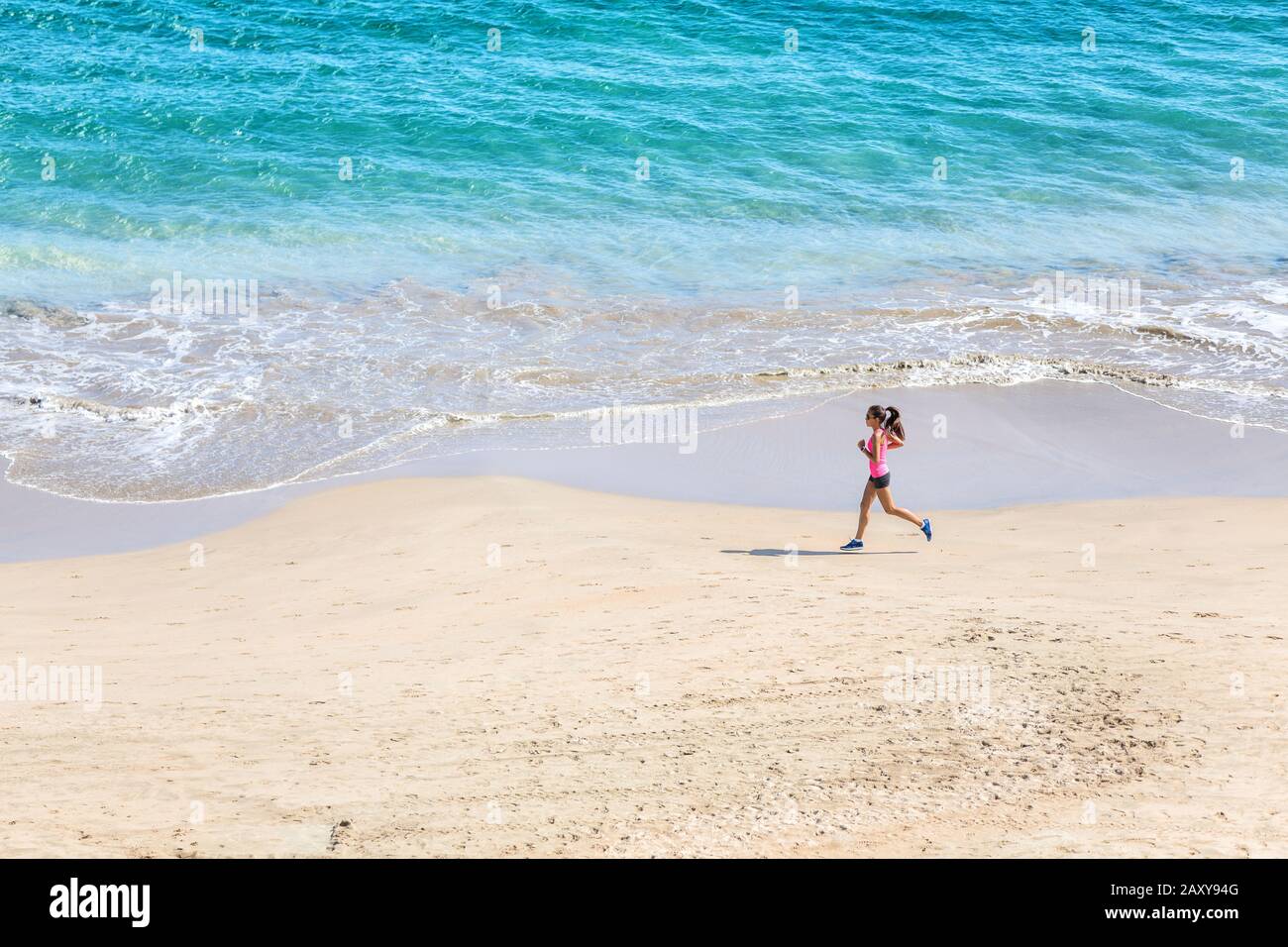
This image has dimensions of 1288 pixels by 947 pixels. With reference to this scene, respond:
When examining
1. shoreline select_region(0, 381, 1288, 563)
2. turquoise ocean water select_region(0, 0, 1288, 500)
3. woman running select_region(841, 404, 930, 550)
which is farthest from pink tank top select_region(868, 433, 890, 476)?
turquoise ocean water select_region(0, 0, 1288, 500)

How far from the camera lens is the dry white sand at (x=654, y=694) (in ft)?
17.7

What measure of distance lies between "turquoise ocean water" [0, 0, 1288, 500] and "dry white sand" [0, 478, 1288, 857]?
10.2ft

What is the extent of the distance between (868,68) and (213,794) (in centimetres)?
2417

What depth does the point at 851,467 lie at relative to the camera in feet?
39.1

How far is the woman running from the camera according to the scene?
32.3ft

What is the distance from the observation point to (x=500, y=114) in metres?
23.1

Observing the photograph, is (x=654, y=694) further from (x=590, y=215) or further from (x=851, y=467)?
(x=590, y=215)

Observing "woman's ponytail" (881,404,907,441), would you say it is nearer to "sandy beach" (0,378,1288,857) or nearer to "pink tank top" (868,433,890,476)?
"pink tank top" (868,433,890,476)

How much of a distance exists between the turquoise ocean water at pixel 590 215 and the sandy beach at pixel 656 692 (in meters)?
3.20

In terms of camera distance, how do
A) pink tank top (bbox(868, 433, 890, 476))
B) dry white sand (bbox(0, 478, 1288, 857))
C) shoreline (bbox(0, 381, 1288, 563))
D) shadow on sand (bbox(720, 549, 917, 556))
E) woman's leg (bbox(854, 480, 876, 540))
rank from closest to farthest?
1. dry white sand (bbox(0, 478, 1288, 857))
2. shadow on sand (bbox(720, 549, 917, 556))
3. woman's leg (bbox(854, 480, 876, 540))
4. pink tank top (bbox(868, 433, 890, 476))
5. shoreline (bbox(0, 381, 1288, 563))

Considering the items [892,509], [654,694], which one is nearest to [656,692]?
[654,694]

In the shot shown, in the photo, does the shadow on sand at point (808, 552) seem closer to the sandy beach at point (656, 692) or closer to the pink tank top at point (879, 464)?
the sandy beach at point (656, 692)

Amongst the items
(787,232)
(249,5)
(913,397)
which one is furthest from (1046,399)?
(249,5)

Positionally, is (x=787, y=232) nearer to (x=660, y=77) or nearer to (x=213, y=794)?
(x=660, y=77)
